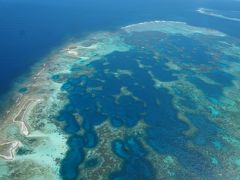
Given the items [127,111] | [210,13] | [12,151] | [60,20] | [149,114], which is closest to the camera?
[12,151]

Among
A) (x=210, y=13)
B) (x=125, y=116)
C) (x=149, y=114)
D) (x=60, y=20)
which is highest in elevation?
(x=125, y=116)

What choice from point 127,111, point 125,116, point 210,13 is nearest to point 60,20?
point 127,111

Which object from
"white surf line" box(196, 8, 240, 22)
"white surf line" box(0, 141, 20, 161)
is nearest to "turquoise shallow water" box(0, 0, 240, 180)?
"white surf line" box(0, 141, 20, 161)

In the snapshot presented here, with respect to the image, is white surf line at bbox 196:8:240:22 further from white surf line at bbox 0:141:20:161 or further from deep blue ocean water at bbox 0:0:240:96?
white surf line at bbox 0:141:20:161

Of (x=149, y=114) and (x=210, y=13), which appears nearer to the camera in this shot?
(x=149, y=114)

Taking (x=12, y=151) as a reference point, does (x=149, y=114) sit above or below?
below

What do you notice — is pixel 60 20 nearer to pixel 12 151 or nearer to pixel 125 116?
pixel 125 116

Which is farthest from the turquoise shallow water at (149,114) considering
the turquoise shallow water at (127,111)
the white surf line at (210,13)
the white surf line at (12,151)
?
the white surf line at (210,13)

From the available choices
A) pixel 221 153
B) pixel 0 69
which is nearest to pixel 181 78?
pixel 221 153
